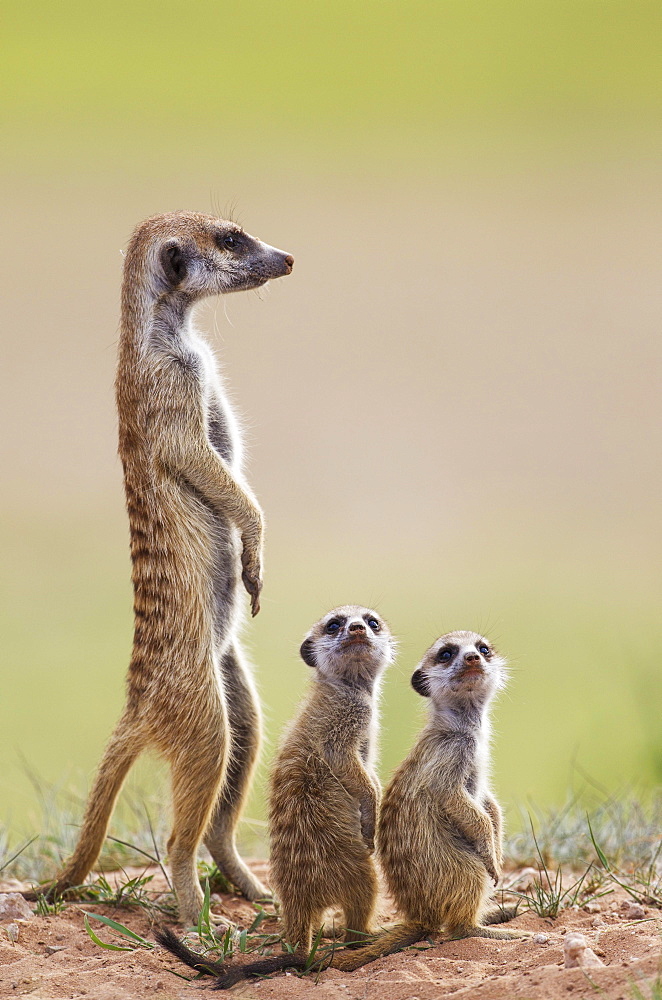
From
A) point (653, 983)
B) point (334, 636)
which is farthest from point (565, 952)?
point (334, 636)

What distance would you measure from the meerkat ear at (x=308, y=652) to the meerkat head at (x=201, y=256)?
132 centimetres

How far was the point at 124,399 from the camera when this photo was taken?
3.75 m

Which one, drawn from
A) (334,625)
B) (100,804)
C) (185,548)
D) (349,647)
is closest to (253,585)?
(185,548)

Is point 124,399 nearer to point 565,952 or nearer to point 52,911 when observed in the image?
point 52,911

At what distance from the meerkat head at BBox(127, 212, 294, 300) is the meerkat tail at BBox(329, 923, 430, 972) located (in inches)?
88.0

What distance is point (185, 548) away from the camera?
11.8ft

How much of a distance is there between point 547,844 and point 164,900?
149 centimetres

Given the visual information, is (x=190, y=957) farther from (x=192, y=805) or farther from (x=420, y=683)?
(x=420, y=683)

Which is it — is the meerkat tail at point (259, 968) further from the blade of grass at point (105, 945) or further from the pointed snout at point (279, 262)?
the pointed snout at point (279, 262)

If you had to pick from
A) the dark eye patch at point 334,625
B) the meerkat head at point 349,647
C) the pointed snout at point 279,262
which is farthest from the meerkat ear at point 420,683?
the pointed snout at point 279,262

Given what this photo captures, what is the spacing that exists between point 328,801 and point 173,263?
76.3 inches

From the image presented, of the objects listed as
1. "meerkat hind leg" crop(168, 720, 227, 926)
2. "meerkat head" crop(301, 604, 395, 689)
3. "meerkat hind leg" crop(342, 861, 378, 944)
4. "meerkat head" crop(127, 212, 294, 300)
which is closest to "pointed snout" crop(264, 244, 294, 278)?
"meerkat head" crop(127, 212, 294, 300)

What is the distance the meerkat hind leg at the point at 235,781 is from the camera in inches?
153

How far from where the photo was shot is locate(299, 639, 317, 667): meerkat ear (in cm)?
346
